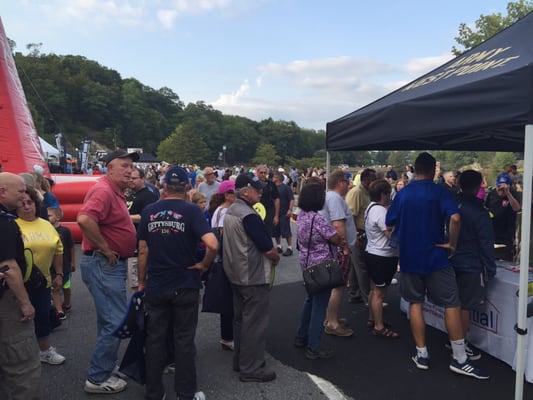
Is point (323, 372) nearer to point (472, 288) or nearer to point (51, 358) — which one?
point (472, 288)

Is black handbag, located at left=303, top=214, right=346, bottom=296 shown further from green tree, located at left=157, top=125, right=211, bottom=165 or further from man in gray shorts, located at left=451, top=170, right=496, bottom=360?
green tree, located at left=157, top=125, right=211, bottom=165

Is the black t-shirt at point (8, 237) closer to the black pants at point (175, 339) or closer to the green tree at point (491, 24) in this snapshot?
the black pants at point (175, 339)

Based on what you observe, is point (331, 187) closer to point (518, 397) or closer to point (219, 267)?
point (219, 267)

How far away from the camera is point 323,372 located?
338 centimetres

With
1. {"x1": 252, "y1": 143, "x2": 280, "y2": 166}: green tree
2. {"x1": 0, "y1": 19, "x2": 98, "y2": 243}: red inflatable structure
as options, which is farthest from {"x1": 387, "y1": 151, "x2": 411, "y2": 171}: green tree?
{"x1": 252, "y1": 143, "x2": 280, "y2": 166}: green tree

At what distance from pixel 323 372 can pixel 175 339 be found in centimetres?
139

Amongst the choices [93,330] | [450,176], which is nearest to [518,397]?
[93,330]

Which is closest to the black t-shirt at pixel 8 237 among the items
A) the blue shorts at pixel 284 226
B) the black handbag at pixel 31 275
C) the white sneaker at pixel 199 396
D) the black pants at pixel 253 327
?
the black handbag at pixel 31 275

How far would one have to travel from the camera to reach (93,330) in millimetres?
4316

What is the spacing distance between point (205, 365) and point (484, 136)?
169 inches

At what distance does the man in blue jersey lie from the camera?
332 cm

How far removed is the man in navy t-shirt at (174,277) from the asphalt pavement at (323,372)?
39cm

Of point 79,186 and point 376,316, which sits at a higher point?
point 79,186

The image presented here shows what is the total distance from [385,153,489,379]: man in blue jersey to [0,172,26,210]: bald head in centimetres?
302
